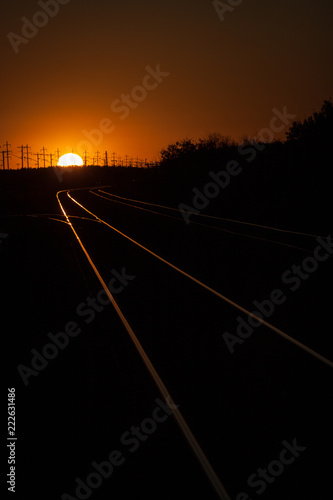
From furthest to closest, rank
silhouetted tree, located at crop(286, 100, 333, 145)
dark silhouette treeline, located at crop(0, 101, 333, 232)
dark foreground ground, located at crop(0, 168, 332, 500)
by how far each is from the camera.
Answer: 1. silhouetted tree, located at crop(286, 100, 333, 145)
2. dark silhouette treeline, located at crop(0, 101, 333, 232)
3. dark foreground ground, located at crop(0, 168, 332, 500)

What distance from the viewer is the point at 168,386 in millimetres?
6039

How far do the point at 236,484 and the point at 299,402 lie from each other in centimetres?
164

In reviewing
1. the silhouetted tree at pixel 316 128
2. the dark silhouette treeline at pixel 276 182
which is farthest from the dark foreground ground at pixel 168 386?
the silhouetted tree at pixel 316 128

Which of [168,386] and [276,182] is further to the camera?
[276,182]

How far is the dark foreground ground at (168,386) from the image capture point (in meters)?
4.35

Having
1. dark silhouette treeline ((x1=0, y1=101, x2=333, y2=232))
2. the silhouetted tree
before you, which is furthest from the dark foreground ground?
the silhouetted tree

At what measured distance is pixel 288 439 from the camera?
4.85 metres

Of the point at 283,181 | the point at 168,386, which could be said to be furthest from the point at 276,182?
the point at 168,386

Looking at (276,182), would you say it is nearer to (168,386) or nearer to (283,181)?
(283,181)

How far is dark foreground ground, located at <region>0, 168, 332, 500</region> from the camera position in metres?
4.35

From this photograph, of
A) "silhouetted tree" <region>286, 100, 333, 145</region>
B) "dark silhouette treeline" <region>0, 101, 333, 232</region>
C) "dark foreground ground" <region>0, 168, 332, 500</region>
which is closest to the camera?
"dark foreground ground" <region>0, 168, 332, 500</region>

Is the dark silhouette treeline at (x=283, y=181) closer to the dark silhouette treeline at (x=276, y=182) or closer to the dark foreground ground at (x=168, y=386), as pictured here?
the dark silhouette treeline at (x=276, y=182)

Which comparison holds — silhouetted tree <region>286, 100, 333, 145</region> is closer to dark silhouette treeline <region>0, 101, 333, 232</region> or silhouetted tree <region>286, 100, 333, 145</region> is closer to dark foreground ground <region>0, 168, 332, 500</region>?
dark silhouette treeline <region>0, 101, 333, 232</region>

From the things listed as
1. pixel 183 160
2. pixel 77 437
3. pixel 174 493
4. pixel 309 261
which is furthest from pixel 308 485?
pixel 183 160
